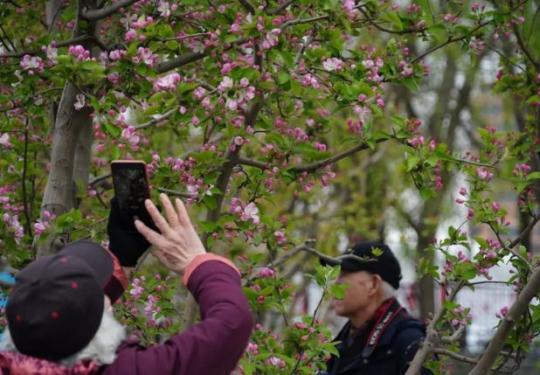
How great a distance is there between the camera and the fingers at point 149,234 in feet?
7.63

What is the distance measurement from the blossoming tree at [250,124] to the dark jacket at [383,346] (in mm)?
319

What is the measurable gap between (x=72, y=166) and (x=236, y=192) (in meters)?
0.74

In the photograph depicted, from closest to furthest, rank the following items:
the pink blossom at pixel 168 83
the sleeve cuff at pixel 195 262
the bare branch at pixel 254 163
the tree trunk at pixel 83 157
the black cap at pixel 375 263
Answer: the sleeve cuff at pixel 195 262 < the pink blossom at pixel 168 83 < the bare branch at pixel 254 163 < the tree trunk at pixel 83 157 < the black cap at pixel 375 263

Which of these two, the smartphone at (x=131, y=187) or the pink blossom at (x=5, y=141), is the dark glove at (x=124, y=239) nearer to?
the smartphone at (x=131, y=187)

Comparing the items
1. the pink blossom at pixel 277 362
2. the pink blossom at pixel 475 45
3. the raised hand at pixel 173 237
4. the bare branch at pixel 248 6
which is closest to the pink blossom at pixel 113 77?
the bare branch at pixel 248 6

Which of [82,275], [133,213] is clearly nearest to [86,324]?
[82,275]

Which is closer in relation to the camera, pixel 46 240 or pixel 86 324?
pixel 86 324

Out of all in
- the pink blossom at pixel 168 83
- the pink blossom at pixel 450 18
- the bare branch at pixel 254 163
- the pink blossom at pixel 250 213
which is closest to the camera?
the pink blossom at pixel 168 83

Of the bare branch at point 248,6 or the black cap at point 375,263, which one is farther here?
the black cap at point 375,263

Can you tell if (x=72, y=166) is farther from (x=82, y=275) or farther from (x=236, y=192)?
(x=82, y=275)

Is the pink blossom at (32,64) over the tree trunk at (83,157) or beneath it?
over

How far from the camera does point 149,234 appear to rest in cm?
233

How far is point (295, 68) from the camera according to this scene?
3.87 meters

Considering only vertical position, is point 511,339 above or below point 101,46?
below
